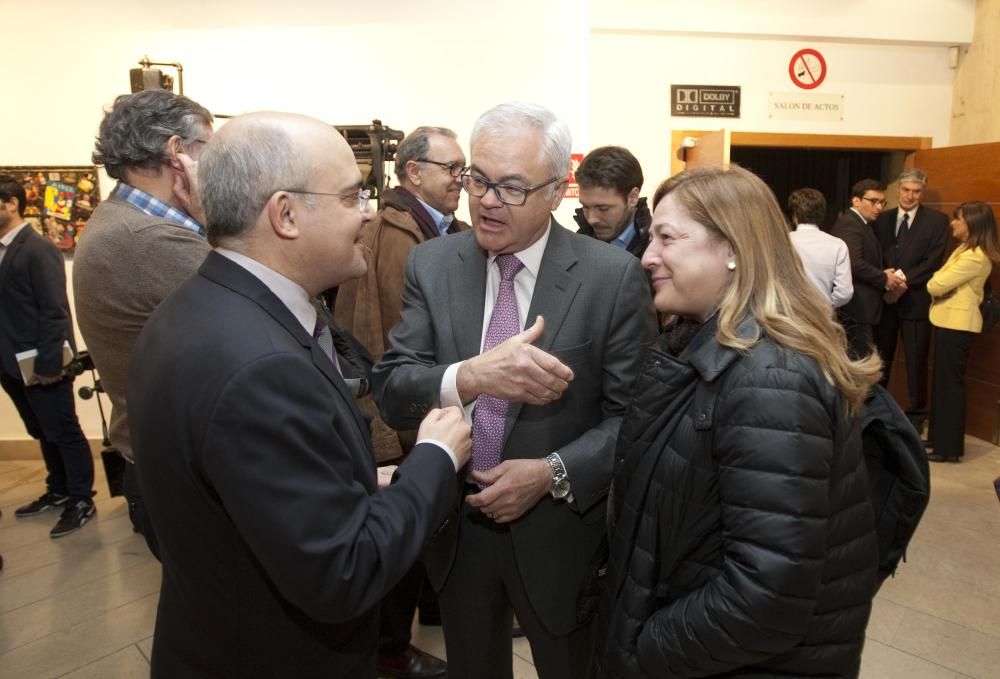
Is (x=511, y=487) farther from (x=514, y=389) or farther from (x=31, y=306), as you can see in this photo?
(x=31, y=306)

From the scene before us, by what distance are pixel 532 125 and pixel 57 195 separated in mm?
4433

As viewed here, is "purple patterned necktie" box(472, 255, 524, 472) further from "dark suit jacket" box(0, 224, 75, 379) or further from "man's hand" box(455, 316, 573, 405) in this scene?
"dark suit jacket" box(0, 224, 75, 379)

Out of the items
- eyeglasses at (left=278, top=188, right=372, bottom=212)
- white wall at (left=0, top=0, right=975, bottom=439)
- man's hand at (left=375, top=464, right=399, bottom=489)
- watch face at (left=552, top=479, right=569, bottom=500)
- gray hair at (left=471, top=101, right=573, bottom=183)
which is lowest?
watch face at (left=552, top=479, right=569, bottom=500)

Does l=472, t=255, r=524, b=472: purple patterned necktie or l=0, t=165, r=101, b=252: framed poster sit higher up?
l=0, t=165, r=101, b=252: framed poster

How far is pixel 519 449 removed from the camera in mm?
1545

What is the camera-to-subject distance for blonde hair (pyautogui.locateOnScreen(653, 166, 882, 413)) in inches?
44.7

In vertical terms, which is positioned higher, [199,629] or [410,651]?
[199,629]

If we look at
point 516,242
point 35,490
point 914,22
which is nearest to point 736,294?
point 516,242

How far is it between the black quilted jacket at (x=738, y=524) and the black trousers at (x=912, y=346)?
15.9 feet

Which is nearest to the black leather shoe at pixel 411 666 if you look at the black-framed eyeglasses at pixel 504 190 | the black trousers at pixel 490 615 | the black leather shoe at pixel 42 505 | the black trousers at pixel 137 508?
the black trousers at pixel 490 615

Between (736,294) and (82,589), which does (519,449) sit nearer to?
(736,294)

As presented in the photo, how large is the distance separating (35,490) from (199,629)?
14.2 feet

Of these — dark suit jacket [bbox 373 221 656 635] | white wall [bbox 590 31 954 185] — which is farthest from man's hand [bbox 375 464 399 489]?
white wall [bbox 590 31 954 185]

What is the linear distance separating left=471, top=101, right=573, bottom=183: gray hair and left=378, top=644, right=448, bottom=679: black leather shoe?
1869 mm
